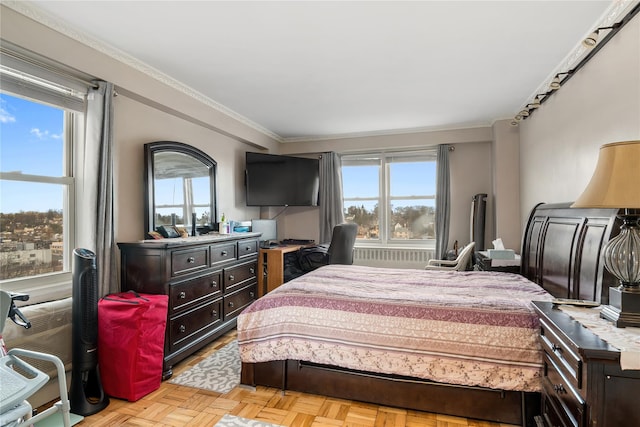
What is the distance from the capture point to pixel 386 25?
7.52 ft

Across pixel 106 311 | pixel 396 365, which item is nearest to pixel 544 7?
pixel 396 365

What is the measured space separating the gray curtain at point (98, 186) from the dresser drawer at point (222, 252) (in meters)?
0.88

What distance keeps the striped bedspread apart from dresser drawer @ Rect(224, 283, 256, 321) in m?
1.18

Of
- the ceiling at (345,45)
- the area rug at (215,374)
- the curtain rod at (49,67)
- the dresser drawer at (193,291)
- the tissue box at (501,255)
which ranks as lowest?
the area rug at (215,374)

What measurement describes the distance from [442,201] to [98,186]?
4337 millimetres

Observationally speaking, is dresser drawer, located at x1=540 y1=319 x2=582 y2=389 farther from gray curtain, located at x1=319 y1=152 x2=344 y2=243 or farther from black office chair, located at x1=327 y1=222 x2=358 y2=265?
gray curtain, located at x1=319 y1=152 x2=344 y2=243

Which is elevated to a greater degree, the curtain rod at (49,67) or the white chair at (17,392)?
the curtain rod at (49,67)

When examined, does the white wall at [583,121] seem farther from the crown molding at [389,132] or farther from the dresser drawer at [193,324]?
the dresser drawer at [193,324]

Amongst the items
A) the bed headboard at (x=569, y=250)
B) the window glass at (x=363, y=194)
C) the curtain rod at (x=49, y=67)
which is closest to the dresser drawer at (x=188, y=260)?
the curtain rod at (x=49, y=67)

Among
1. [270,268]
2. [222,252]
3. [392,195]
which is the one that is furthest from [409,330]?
[392,195]

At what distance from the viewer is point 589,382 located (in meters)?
1.24

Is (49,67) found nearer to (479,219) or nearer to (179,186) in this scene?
(179,186)

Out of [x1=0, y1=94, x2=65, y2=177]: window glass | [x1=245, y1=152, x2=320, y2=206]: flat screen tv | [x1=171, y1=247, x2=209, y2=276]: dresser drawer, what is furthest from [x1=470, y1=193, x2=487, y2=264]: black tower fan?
[x1=0, y1=94, x2=65, y2=177]: window glass

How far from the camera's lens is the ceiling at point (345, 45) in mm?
2107
